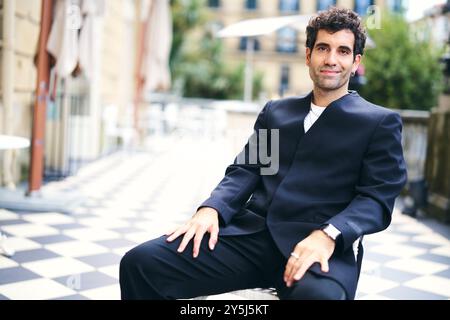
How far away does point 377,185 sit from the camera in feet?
6.34

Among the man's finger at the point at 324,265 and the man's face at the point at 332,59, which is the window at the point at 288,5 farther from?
the man's finger at the point at 324,265

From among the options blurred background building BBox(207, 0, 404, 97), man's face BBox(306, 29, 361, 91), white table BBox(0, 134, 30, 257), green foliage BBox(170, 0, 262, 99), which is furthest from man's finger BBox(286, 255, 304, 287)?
blurred background building BBox(207, 0, 404, 97)

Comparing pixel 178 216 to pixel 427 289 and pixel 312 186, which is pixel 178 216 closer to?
pixel 427 289

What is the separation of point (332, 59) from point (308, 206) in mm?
552

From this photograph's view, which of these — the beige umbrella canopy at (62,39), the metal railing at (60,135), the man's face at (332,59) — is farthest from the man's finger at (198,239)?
the metal railing at (60,135)

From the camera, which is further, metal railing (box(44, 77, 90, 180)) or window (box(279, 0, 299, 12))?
window (box(279, 0, 299, 12))

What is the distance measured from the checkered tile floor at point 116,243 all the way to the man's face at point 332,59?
83 centimetres

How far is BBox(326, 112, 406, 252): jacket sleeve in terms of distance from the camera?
6.12 ft

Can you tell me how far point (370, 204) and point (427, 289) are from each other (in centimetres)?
205

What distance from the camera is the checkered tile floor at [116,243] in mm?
3307

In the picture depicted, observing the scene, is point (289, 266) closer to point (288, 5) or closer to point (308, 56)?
point (308, 56)

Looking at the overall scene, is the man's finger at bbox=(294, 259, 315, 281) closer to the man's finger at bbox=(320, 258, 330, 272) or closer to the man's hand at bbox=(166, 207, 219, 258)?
the man's finger at bbox=(320, 258, 330, 272)

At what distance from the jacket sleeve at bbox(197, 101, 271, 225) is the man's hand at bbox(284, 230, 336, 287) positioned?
0.36 m

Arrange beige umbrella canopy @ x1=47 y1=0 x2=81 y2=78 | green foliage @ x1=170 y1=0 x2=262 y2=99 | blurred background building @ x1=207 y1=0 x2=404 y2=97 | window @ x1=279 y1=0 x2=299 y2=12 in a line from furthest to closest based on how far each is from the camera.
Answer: blurred background building @ x1=207 y1=0 x2=404 y2=97 < window @ x1=279 y1=0 x2=299 y2=12 < green foliage @ x1=170 y1=0 x2=262 y2=99 < beige umbrella canopy @ x1=47 y1=0 x2=81 y2=78
